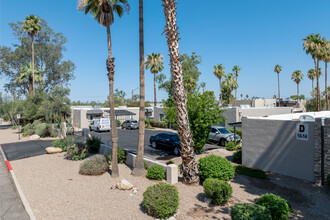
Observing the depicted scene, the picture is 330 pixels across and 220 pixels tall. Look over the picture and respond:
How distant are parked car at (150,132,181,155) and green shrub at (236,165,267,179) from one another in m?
4.79

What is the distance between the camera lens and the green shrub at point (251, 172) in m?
11.4

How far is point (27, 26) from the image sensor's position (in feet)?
113

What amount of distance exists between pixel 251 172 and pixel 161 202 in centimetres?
728

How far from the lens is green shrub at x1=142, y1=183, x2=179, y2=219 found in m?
6.84

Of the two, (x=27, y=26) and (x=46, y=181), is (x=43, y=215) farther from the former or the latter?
(x=27, y=26)

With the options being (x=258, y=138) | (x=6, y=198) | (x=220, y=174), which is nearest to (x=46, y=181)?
(x=6, y=198)

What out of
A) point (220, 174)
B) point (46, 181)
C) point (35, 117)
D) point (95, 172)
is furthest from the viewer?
point (35, 117)

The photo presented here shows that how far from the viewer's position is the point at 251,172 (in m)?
12.1

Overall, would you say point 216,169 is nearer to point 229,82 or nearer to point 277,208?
point 277,208

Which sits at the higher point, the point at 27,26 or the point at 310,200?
the point at 27,26

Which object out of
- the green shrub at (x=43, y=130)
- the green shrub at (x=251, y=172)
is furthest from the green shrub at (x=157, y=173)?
the green shrub at (x=43, y=130)

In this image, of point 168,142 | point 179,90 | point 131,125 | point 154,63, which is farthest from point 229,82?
point 179,90

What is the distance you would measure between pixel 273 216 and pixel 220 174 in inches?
133

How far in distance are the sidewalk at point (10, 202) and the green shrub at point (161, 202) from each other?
408 cm
